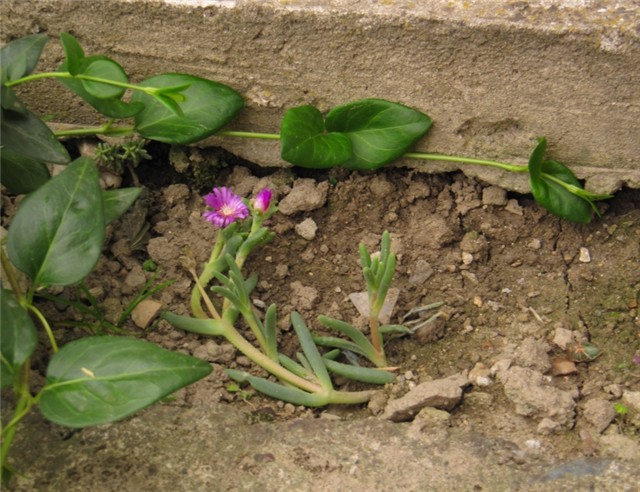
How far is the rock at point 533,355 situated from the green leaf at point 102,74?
89 cm

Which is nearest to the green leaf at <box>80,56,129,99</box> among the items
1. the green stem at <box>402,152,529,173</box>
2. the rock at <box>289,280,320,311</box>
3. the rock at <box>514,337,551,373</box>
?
the rock at <box>289,280,320,311</box>

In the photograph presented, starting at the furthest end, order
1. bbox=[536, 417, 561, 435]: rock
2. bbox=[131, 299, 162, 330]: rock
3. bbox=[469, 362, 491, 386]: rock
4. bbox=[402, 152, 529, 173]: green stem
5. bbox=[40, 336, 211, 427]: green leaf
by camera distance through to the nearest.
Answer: bbox=[402, 152, 529, 173]: green stem < bbox=[131, 299, 162, 330]: rock < bbox=[469, 362, 491, 386]: rock < bbox=[536, 417, 561, 435]: rock < bbox=[40, 336, 211, 427]: green leaf

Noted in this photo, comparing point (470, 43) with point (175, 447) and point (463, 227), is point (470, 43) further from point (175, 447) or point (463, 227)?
point (175, 447)

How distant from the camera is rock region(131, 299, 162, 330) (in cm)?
193

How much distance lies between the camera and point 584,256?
2.08m

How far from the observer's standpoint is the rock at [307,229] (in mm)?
2080

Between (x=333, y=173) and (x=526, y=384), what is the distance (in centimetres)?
65

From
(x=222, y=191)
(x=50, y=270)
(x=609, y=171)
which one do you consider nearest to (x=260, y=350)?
(x=222, y=191)

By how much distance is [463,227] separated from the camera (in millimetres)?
2109

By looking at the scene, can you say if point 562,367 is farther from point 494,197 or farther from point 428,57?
point 428,57

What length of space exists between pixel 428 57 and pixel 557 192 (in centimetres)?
39

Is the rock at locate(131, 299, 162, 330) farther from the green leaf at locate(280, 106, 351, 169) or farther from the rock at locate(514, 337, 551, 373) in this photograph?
the rock at locate(514, 337, 551, 373)

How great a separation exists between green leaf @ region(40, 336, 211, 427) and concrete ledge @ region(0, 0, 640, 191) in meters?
0.69

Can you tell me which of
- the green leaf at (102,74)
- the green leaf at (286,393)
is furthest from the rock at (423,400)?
the green leaf at (102,74)
